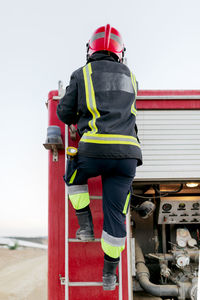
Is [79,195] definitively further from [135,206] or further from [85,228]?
[135,206]

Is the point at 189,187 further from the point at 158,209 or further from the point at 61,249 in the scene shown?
the point at 61,249

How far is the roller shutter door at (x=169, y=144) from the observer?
3893mm

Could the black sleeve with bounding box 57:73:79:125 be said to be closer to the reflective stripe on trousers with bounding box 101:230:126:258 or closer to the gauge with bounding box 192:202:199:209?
the reflective stripe on trousers with bounding box 101:230:126:258

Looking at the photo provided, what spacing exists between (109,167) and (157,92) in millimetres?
1802

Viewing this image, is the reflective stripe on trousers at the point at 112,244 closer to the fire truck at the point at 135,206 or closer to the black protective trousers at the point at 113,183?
the black protective trousers at the point at 113,183

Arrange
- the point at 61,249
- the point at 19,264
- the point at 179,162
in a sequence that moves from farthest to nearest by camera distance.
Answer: the point at 19,264, the point at 179,162, the point at 61,249

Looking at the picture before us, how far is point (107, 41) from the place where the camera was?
295 centimetres

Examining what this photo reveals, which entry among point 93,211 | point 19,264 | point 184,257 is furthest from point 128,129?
point 19,264

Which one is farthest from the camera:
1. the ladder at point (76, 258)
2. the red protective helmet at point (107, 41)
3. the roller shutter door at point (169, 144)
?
the roller shutter door at point (169, 144)

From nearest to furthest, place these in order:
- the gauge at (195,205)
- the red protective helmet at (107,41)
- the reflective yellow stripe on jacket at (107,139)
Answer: the reflective yellow stripe on jacket at (107,139) < the red protective helmet at (107,41) < the gauge at (195,205)

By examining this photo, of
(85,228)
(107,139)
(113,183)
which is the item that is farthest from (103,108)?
(85,228)

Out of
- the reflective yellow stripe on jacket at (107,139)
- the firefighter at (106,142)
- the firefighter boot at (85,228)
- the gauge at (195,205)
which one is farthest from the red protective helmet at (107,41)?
the gauge at (195,205)

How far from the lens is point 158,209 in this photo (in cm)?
564

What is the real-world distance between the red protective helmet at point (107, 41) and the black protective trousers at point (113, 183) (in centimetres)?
108
